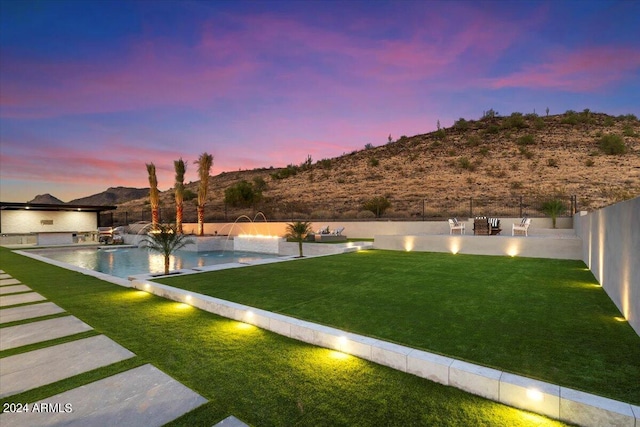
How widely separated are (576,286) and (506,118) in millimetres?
47808

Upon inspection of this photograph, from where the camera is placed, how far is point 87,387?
9.21ft

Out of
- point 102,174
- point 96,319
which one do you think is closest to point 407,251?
point 96,319

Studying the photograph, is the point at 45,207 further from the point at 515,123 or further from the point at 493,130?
the point at 515,123

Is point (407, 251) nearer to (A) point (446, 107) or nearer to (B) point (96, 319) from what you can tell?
(B) point (96, 319)

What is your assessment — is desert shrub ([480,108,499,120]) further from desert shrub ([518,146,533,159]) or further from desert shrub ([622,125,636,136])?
desert shrub ([518,146,533,159])

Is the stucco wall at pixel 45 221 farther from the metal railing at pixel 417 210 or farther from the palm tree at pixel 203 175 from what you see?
the palm tree at pixel 203 175

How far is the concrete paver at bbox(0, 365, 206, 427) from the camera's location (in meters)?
2.34

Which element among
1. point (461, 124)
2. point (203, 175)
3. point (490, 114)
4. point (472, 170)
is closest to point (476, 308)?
point (203, 175)

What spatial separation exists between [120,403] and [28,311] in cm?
420

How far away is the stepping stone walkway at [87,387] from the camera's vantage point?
238 cm

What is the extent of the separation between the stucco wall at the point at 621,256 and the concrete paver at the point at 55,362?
224 inches

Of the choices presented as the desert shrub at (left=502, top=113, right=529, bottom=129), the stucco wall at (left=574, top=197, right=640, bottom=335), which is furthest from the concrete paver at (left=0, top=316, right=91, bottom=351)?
the desert shrub at (left=502, top=113, right=529, bottom=129)

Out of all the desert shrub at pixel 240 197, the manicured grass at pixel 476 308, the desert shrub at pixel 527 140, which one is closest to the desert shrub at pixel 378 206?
the manicured grass at pixel 476 308

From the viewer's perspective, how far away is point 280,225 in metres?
22.4
